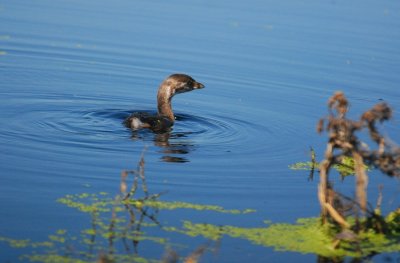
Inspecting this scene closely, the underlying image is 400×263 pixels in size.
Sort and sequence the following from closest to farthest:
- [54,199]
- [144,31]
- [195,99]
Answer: [54,199] < [195,99] < [144,31]

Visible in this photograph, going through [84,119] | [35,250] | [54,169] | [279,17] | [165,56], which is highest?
[279,17]

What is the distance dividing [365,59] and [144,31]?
5.32 m

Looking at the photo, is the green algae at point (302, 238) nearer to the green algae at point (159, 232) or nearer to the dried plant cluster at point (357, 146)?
the green algae at point (159, 232)

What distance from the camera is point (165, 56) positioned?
1788 cm

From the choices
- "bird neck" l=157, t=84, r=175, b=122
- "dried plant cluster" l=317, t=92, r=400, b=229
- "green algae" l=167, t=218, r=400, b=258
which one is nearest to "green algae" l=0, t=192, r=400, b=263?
"green algae" l=167, t=218, r=400, b=258

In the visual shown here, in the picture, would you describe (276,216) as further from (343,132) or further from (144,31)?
(144,31)

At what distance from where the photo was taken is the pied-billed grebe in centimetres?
1201

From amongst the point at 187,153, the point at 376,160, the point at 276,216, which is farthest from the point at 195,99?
the point at 376,160

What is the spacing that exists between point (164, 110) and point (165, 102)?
22 centimetres

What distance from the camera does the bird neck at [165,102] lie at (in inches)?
515

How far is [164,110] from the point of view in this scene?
13180mm

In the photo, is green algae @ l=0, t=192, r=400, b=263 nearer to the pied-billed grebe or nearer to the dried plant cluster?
the dried plant cluster

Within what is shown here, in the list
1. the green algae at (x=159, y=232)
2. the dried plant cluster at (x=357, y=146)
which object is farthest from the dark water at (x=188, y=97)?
the dried plant cluster at (x=357, y=146)

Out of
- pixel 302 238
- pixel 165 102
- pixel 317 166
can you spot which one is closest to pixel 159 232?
pixel 302 238
